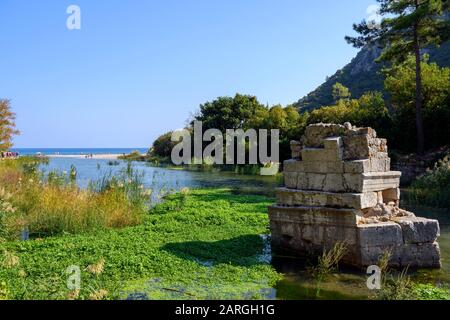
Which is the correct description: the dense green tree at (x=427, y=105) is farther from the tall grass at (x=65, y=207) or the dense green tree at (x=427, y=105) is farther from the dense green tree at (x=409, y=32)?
the tall grass at (x=65, y=207)

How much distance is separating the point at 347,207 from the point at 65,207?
221 inches

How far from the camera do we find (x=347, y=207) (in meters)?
6.87

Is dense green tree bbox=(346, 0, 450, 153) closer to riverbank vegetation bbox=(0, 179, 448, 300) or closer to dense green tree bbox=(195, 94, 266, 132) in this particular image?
riverbank vegetation bbox=(0, 179, 448, 300)

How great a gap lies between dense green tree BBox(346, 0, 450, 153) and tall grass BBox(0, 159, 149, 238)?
52.5 ft

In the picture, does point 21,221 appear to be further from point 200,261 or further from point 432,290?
point 432,290

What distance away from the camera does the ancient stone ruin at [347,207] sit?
6734 millimetres

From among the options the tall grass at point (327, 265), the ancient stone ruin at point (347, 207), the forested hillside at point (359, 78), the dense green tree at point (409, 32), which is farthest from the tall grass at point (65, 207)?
the forested hillside at point (359, 78)

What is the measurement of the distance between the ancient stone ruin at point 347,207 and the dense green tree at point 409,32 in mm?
15526

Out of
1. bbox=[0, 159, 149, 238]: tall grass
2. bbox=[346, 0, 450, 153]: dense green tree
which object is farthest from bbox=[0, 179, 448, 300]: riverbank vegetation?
bbox=[346, 0, 450, 153]: dense green tree

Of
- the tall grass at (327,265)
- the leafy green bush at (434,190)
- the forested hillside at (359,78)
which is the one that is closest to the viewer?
the tall grass at (327,265)

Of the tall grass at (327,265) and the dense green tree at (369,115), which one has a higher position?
the dense green tree at (369,115)

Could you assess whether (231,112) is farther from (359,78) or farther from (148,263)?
(148,263)

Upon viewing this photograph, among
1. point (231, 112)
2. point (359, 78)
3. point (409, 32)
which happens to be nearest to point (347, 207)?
point (409, 32)
